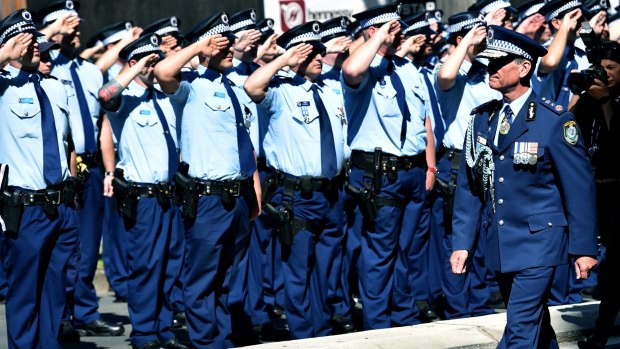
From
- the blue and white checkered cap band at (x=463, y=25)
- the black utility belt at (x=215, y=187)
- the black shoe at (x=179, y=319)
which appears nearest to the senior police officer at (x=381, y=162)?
the black utility belt at (x=215, y=187)

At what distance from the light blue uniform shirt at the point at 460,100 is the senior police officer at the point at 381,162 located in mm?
888

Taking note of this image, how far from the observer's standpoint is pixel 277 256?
11477 mm

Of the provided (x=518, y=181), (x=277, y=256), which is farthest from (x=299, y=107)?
(x=518, y=181)

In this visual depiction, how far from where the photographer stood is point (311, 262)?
10039 mm

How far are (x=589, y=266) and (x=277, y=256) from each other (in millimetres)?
4369

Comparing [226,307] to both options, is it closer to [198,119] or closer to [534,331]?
[198,119]

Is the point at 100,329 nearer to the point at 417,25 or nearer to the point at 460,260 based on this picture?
the point at 417,25

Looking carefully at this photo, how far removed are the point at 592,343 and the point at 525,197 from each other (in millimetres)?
1944

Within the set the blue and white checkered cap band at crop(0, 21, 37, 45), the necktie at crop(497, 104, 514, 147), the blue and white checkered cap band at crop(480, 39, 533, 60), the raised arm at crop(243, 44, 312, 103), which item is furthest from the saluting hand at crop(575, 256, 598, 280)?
the blue and white checkered cap band at crop(0, 21, 37, 45)

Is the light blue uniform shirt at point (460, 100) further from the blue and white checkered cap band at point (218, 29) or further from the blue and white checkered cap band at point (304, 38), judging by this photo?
the blue and white checkered cap band at point (218, 29)

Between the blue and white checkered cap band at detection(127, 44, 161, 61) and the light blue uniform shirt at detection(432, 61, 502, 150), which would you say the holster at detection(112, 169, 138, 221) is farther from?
the light blue uniform shirt at detection(432, 61, 502, 150)

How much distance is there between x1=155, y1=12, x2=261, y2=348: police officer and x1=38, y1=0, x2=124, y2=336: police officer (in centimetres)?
174

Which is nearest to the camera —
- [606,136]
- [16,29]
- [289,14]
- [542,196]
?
[542,196]

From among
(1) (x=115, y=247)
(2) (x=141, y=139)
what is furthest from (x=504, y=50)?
(1) (x=115, y=247)
